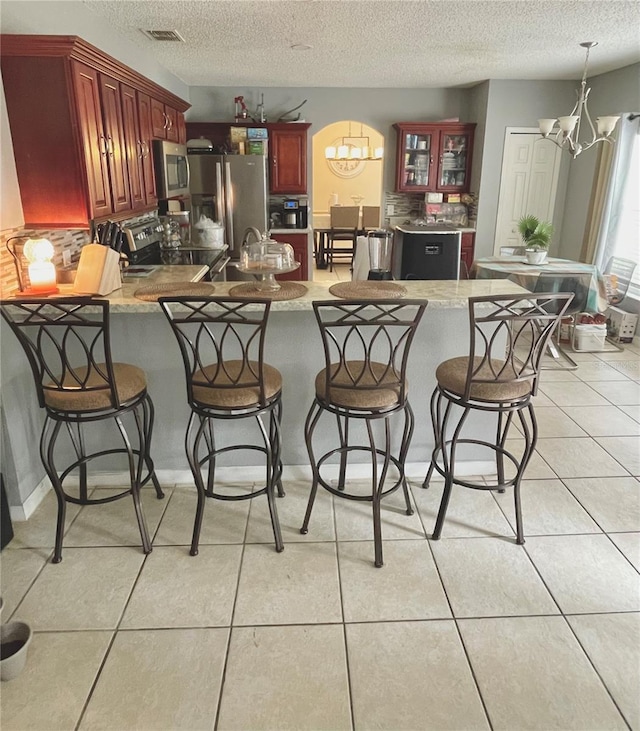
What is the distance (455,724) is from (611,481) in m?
1.66

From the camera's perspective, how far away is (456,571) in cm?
210

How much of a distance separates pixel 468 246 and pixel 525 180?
926 millimetres

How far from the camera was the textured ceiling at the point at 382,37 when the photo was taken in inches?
128

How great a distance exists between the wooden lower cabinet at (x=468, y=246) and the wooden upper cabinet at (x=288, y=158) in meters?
Result: 1.96

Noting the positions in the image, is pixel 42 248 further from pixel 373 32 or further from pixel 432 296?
pixel 373 32

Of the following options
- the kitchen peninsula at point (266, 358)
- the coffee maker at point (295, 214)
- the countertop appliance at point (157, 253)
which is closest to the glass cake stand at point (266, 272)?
the kitchen peninsula at point (266, 358)

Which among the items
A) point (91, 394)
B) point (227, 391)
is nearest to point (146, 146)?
point (91, 394)

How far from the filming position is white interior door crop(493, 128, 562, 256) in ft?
19.6

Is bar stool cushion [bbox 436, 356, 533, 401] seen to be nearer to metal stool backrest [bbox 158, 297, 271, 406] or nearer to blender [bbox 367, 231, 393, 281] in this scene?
metal stool backrest [bbox 158, 297, 271, 406]

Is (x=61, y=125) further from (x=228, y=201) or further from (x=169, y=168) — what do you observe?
(x=228, y=201)

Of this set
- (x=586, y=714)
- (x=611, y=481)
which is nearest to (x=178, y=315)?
(x=586, y=714)

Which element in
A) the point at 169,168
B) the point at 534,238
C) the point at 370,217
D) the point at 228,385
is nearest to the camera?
the point at 228,385

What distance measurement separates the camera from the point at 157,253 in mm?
4348

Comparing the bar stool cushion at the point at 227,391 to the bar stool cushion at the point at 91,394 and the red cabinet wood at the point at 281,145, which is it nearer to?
the bar stool cushion at the point at 91,394
